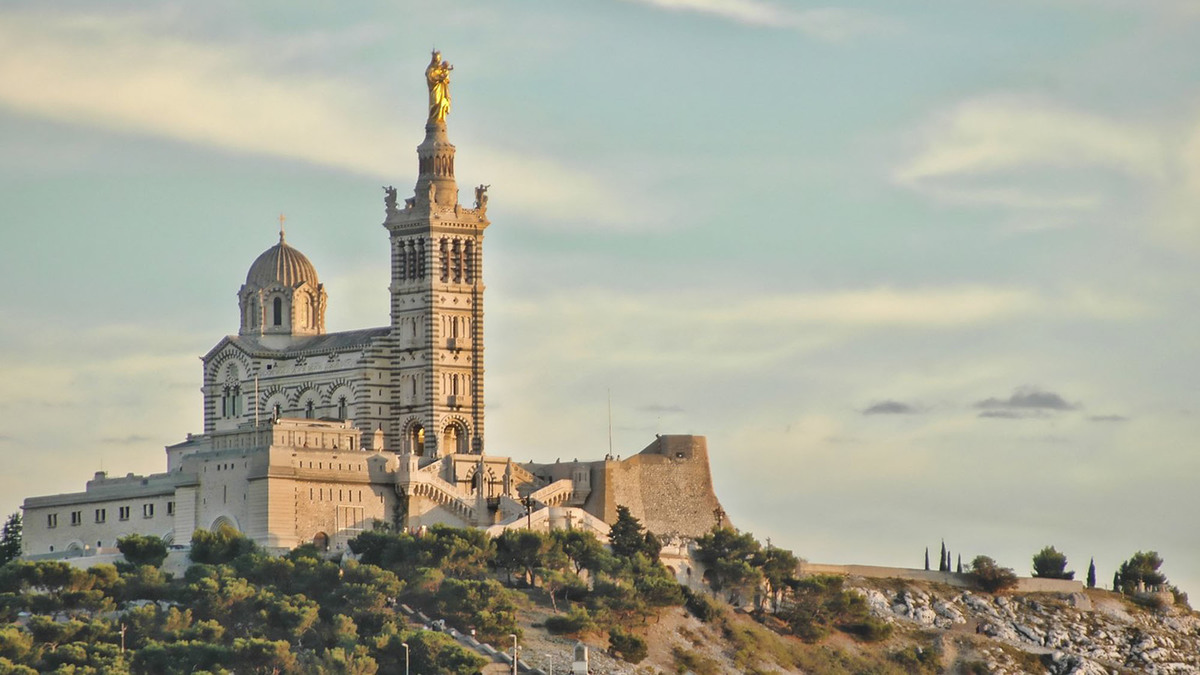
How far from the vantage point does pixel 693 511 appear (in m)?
171

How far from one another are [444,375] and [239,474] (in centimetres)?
1332

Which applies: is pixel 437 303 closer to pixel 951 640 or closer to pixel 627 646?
pixel 627 646

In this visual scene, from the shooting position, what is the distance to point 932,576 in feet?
586

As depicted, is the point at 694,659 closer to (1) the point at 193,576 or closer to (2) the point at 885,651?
(2) the point at 885,651

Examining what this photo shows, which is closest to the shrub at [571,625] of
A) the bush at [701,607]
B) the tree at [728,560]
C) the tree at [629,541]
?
the tree at [629,541]

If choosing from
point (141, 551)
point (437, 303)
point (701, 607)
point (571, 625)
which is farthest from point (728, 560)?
point (141, 551)

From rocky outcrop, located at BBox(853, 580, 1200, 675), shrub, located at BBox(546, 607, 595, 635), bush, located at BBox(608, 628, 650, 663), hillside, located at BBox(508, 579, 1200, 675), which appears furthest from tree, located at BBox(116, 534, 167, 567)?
rocky outcrop, located at BBox(853, 580, 1200, 675)

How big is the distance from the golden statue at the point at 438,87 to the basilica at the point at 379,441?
121 mm

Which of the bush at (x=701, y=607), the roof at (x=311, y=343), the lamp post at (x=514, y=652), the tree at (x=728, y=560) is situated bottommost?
the lamp post at (x=514, y=652)

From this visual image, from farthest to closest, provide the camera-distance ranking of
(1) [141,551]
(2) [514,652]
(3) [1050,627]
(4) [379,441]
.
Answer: (3) [1050,627], (4) [379,441], (1) [141,551], (2) [514,652]

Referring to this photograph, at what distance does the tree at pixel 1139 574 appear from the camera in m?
189

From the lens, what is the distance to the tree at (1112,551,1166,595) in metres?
189

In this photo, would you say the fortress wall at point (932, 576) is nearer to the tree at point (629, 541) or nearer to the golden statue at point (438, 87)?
the tree at point (629, 541)

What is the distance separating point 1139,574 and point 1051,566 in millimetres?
7517
